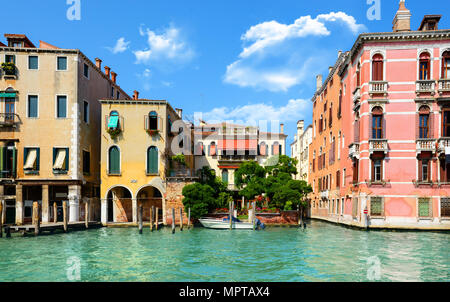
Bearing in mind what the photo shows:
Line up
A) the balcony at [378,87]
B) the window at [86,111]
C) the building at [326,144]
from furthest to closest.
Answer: the building at [326,144]
the window at [86,111]
the balcony at [378,87]

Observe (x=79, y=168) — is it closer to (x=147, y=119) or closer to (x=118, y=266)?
(x=147, y=119)

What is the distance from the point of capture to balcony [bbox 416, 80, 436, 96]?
20406mm

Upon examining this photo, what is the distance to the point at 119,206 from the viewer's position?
84.5 feet

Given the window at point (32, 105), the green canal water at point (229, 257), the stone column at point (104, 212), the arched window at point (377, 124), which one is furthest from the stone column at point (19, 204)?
the arched window at point (377, 124)

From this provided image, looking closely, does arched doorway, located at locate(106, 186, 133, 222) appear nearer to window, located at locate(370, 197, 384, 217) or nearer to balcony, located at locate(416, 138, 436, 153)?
window, located at locate(370, 197, 384, 217)

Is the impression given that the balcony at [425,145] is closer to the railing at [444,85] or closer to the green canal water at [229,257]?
the railing at [444,85]

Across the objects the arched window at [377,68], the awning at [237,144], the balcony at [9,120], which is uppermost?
the arched window at [377,68]

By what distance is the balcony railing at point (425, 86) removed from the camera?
2041cm

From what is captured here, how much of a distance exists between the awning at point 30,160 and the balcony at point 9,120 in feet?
6.55

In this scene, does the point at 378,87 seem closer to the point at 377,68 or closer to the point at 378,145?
the point at 377,68

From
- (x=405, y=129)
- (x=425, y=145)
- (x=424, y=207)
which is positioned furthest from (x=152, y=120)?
(x=424, y=207)

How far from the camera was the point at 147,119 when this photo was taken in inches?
971

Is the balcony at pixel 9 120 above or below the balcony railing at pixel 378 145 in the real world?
above
